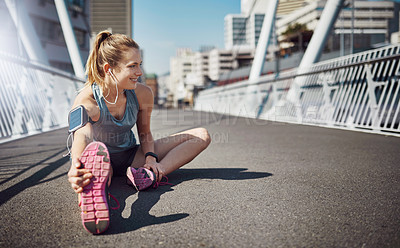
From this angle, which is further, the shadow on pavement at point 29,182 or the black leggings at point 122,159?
the black leggings at point 122,159

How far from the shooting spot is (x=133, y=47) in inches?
88.1

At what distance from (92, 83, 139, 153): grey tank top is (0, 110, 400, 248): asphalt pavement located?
0.33 m

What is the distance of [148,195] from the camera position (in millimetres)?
2316

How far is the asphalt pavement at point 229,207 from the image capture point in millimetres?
1536

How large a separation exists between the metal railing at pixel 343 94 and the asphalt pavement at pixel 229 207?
3.10 meters

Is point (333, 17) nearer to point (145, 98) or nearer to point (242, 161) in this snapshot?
point (242, 161)

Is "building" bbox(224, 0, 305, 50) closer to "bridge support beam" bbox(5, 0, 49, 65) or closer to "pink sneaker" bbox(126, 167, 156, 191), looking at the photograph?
"bridge support beam" bbox(5, 0, 49, 65)

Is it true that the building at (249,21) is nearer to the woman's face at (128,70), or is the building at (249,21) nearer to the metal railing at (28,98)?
the metal railing at (28,98)

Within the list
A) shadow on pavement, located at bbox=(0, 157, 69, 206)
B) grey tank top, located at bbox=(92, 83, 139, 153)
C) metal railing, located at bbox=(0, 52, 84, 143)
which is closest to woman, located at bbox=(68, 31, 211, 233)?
grey tank top, located at bbox=(92, 83, 139, 153)

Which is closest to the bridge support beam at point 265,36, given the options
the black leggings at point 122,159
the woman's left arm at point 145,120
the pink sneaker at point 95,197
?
the woman's left arm at point 145,120

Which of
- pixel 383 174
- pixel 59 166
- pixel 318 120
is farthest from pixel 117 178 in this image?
pixel 318 120

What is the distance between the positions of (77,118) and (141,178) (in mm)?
656

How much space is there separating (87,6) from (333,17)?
4636 centimetres

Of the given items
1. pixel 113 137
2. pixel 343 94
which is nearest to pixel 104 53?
pixel 113 137
